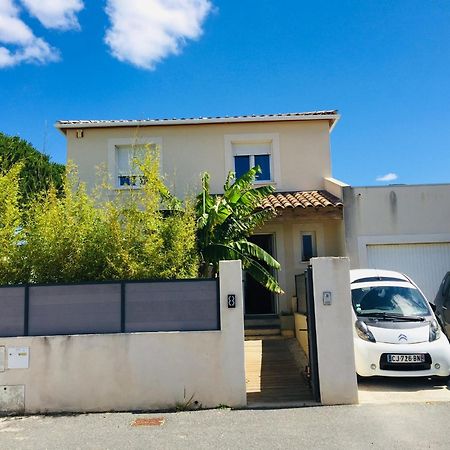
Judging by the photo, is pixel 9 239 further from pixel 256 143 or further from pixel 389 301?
pixel 256 143

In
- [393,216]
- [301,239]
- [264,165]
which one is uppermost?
[264,165]

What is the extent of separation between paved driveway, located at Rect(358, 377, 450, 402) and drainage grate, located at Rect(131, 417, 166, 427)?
10.7ft

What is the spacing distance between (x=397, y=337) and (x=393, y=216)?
5.34m

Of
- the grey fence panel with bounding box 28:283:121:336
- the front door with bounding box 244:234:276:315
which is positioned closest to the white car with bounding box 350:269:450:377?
the grey fence panel with bounding box 28:283:121:336

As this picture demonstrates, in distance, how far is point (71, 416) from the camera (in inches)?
291

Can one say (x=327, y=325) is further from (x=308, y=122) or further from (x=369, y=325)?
(x=308, y=122)

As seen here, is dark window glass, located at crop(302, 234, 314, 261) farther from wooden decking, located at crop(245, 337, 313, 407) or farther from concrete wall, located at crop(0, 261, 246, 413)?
concrete wall, located at crop(0, 261, 246, 413)

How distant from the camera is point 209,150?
1480 cm

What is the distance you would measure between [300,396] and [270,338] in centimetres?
459

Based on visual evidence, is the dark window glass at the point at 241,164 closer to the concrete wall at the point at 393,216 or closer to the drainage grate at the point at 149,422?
the concrete wall at the point at 393,216

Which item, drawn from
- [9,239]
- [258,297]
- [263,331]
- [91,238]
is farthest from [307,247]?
[9,239]

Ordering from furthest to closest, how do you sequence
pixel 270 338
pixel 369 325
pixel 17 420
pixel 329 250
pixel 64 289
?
pixel 329 250, pixel 270 338, pixel 369 325, pixel 64 289, pixel 17 420

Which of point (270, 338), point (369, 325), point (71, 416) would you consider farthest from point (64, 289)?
point (270, 338)

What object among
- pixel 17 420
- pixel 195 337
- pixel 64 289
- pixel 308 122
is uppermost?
pixel 308 122
